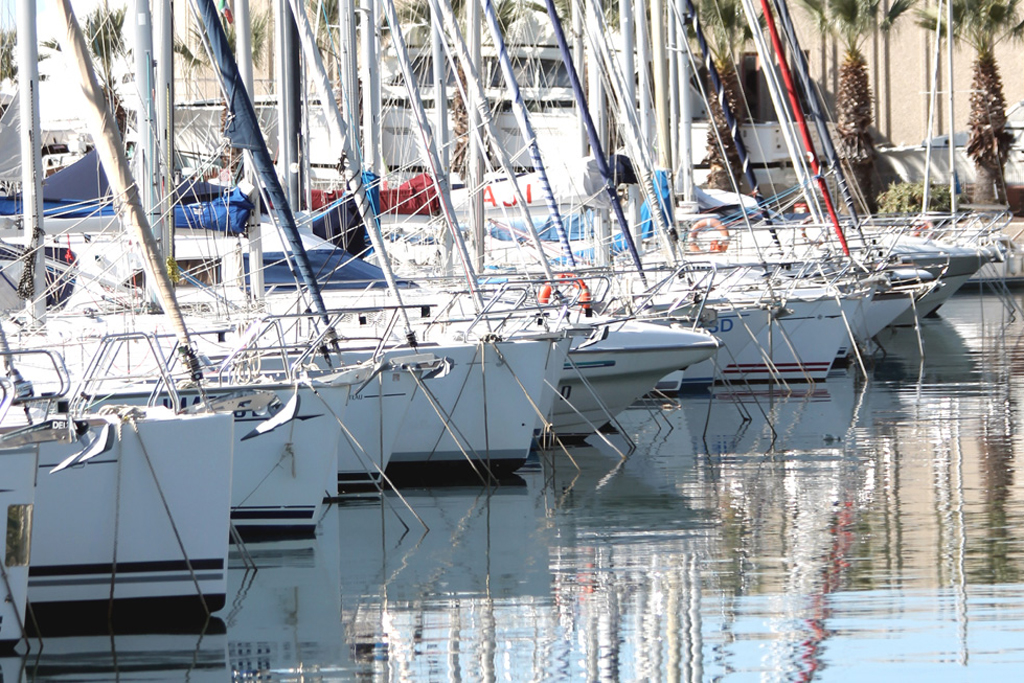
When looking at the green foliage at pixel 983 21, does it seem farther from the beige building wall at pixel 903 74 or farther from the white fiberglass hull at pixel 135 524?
the white fiberglass hull at pixel 135 524

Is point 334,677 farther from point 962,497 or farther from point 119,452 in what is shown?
point 962,497

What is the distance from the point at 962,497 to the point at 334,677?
6.85 meters

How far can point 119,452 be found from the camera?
29.9ft

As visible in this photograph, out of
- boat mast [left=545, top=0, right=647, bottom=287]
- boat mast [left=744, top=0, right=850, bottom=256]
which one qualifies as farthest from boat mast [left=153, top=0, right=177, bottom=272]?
boat mast [left=744, top=0, right=850, bottom=256]

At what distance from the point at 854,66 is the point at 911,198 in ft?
13.1

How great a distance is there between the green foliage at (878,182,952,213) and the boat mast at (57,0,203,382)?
3579 cm

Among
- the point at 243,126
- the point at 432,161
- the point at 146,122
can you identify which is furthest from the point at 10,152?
the point at 243,126

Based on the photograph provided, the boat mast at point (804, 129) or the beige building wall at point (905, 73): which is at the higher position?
the beige building wall at point (905, 73)

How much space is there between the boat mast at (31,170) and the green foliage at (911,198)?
107 ft

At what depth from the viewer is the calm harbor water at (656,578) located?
862cm

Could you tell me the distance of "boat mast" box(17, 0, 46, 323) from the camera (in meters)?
14.1

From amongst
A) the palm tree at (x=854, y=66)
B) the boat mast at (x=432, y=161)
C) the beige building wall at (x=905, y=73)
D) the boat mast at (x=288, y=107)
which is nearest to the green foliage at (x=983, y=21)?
the palm tree at (x=854, y=66)

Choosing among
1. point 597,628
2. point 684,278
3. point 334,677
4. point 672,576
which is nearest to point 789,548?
point 672,576

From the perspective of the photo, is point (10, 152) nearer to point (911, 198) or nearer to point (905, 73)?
point (911, 198)
